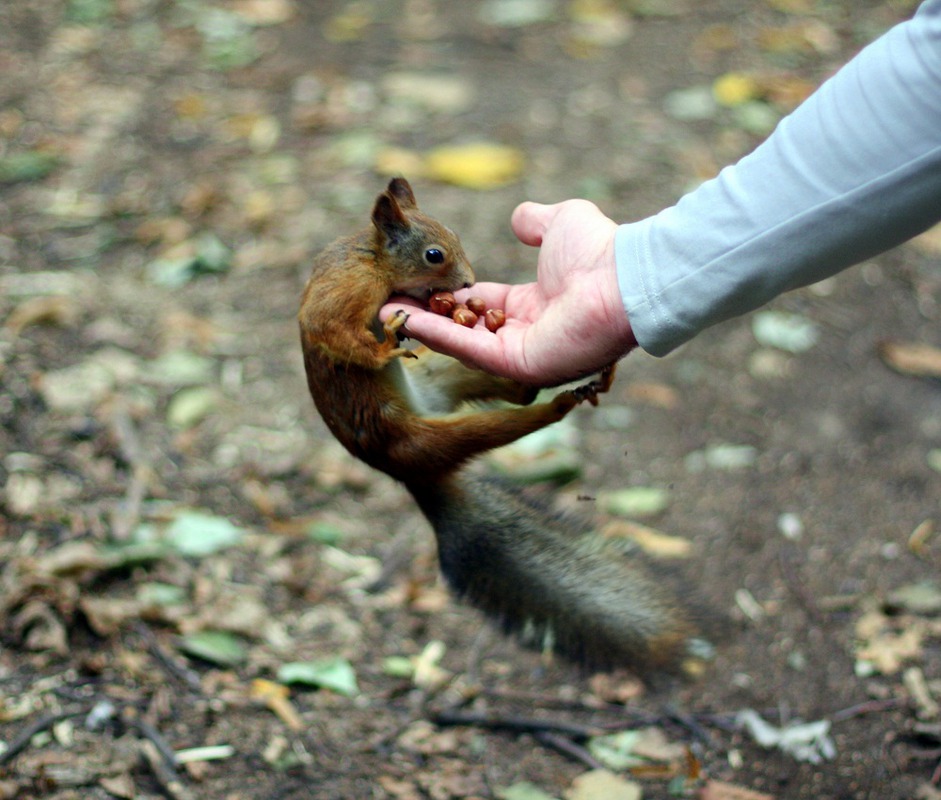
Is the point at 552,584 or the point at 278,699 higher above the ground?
the point at 552,584

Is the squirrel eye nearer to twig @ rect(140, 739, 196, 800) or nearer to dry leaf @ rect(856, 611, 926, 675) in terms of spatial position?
twig @ rect(140, 739, 196, 800)

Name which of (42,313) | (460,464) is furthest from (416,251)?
(42,313)

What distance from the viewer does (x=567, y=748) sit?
6.21 ft

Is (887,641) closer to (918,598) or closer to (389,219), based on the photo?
(918,598)

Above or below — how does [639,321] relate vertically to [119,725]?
above

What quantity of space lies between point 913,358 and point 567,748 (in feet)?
5.04

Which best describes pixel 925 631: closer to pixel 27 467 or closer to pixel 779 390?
pixel 779 390

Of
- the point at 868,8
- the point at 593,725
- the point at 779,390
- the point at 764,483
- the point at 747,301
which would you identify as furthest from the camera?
the point at 868,8

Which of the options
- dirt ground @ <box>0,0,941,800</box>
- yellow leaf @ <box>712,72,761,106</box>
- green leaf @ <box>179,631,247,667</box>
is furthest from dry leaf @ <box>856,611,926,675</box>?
yellow leaf @ <box>712,72,761,106</box>

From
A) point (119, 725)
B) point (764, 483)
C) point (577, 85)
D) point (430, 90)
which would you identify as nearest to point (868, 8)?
point (577, 85)

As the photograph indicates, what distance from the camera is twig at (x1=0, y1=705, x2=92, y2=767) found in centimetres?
170

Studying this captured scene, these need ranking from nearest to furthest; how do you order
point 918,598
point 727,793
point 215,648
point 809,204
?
point 809,204, point 727,793, point 215,648, point 918,598

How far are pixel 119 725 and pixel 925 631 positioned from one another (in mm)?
1528

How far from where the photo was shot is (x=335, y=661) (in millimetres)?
2041
